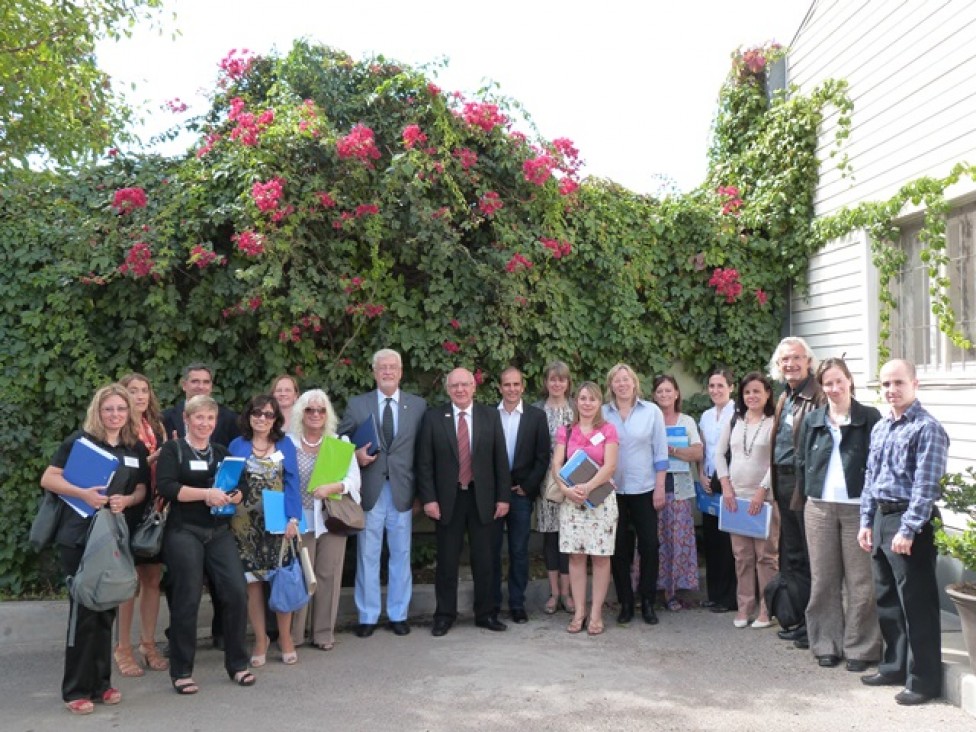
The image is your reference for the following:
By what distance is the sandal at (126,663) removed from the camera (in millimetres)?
5625

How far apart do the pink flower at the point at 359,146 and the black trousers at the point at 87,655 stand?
154 inches

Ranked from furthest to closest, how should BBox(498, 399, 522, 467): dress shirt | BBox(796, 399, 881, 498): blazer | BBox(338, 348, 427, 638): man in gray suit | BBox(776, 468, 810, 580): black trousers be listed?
1. BBox(498, 399, 522, 467): dress shirt
2. BBox(338, 348, 427, 638): man in gray suit
3. BBox(776, 468, 810, 580): black trousers
4. BBox(796, 399, 881, 498): blazer

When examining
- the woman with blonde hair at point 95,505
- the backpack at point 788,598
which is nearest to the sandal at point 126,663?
the woman with blonde hair at point 95,505

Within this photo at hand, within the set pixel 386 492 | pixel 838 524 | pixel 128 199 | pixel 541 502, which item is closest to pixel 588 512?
pixel 541 502

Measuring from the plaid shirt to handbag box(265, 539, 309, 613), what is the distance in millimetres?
3565

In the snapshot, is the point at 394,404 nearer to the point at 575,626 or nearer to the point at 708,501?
the point at 575,626

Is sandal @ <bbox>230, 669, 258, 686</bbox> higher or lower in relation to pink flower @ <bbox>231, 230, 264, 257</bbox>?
lower

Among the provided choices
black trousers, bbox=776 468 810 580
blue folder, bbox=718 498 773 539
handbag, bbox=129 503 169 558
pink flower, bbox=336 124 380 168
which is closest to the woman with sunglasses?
handbag, bbox=129 503 169 558

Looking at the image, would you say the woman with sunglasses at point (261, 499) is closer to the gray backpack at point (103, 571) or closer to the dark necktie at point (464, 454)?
the gray backpack at point (103, 571)

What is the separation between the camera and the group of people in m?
5.09

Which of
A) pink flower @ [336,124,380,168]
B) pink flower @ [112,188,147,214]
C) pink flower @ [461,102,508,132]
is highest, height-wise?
pink flower @ [461,102,508,132]

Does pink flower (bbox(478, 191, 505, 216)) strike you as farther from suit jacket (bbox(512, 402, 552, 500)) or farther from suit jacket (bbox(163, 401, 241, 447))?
suit jacket (bbox(163, 401, 241, 447))

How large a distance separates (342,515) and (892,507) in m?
3.61

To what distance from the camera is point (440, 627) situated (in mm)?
6570
